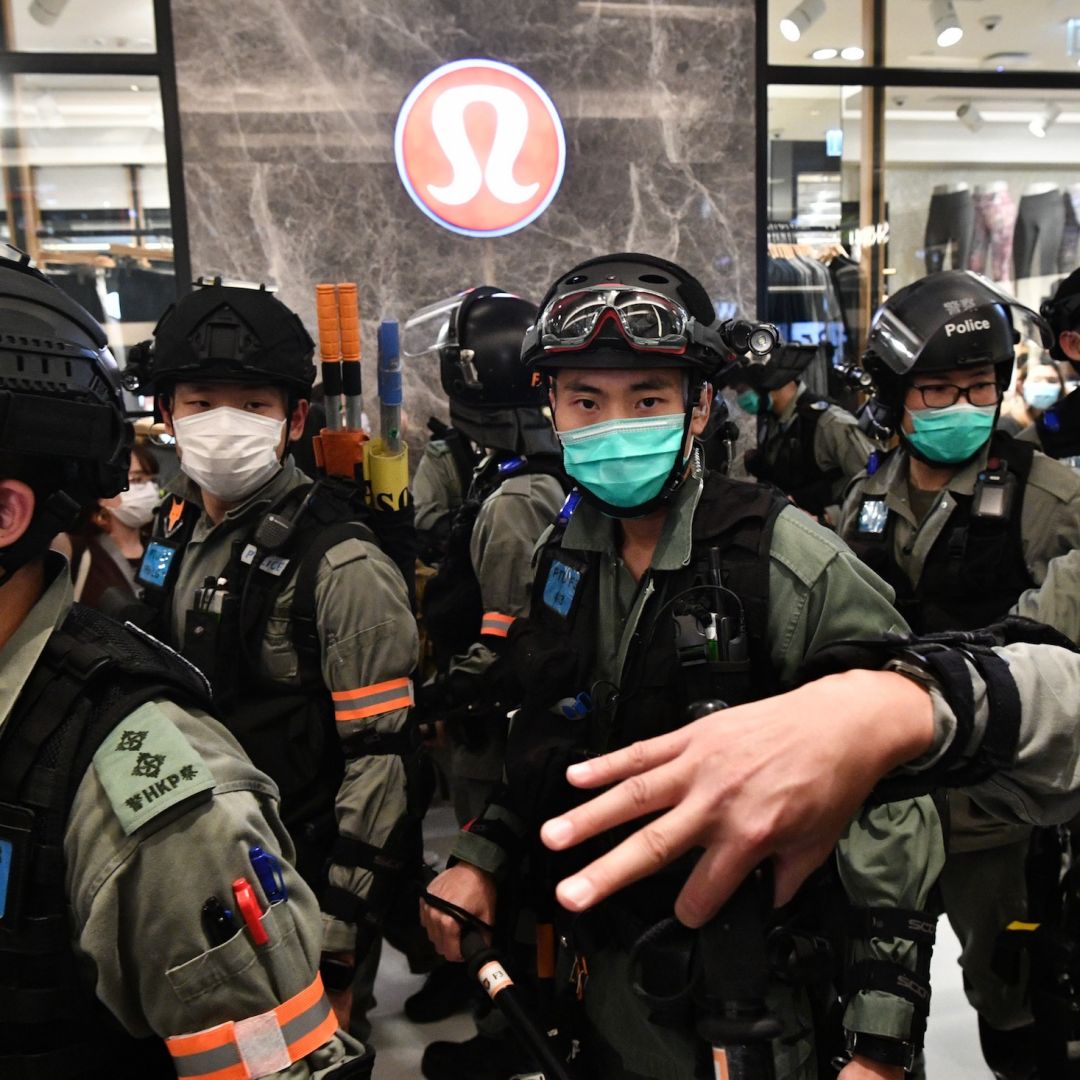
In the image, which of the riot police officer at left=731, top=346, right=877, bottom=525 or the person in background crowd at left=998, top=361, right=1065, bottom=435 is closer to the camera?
the riot police officer at left=731, top=346, right=877, bottom=525

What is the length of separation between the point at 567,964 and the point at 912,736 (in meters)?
1.18

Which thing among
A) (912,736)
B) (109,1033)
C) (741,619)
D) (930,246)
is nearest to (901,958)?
(741,619)

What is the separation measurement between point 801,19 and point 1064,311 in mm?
3655

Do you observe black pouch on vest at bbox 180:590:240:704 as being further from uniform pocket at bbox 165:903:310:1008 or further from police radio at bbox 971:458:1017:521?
police radio at bbox 971:458:1017:521

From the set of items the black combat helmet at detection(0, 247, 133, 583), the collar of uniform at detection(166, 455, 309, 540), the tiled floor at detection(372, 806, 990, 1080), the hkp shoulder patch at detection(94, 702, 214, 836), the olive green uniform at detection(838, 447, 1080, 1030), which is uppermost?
the black combat helmet at detection(0, 247, 133, 583)

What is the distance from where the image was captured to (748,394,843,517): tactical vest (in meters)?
5.35

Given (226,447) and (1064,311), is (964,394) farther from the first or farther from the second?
(226,447)

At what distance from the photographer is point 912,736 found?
827mm

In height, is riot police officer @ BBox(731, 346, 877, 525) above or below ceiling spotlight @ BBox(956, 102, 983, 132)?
below

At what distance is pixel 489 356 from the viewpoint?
3.69 metres

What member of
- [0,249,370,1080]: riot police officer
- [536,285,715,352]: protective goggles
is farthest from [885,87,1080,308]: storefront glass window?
[0,249,370,1080]: riot police officer

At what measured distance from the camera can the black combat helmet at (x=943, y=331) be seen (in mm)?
2869

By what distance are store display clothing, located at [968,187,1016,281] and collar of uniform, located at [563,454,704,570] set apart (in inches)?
232

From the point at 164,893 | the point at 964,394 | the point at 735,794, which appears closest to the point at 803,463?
the point at 964,394
